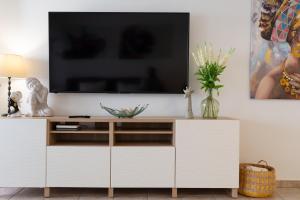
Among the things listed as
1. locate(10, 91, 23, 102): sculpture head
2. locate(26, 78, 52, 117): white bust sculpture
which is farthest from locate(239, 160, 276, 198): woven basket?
locate(10, 91, 23, 102): sculpture head

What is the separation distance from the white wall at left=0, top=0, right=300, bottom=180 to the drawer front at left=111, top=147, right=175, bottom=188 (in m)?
0.54

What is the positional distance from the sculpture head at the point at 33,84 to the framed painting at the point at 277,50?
205 cm

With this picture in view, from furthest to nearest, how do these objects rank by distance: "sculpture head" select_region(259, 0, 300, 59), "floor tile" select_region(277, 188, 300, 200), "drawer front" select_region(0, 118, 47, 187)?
"sculpture head" select_region(259, 0, 300, 59) → "floor tile" select_region(277, 188, 300, 200) → "drawer front" select_region(0, 118, 47, 187)

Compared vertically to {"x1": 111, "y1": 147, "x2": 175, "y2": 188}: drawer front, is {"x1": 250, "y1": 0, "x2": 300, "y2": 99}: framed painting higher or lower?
higher

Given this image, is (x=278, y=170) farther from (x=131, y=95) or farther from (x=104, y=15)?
(x=104, y=15)

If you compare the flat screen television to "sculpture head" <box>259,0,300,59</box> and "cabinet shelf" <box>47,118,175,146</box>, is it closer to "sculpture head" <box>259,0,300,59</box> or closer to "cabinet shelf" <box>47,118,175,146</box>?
"cabinet shelf" <box>47,118,175,146</box>

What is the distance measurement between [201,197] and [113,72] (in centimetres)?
141

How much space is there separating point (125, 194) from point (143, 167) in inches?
13.6

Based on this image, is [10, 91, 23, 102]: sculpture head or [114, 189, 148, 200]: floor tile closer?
[114, 189, 148, 200]: floor tile

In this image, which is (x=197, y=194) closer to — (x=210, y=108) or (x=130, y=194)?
(x=130, y=194)

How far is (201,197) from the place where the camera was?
2.73 metres

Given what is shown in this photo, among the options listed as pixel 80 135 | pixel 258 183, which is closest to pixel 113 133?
pixel 80 135

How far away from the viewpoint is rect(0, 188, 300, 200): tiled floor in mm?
2693

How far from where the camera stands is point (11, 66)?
2814mm
